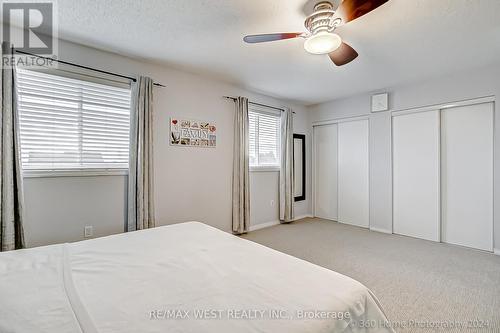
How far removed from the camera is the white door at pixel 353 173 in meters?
4.47

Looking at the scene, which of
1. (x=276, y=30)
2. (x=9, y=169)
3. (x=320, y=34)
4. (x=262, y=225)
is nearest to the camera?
(x=320, y=34)

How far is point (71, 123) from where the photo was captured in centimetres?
255

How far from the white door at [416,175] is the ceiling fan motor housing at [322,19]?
2.77 meters

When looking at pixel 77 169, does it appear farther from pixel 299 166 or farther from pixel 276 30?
pixel 299 166

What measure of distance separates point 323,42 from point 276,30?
57 centimetres

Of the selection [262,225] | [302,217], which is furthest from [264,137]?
[302,217]

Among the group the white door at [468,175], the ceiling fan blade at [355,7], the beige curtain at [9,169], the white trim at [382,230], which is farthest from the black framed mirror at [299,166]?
the beige curtain at [9,169]

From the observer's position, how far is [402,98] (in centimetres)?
393

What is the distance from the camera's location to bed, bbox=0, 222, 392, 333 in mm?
865

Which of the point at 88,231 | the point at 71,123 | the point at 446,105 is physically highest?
the point at 446,105

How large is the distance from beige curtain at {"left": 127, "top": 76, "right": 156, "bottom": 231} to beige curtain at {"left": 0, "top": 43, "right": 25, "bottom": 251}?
3.10 feet

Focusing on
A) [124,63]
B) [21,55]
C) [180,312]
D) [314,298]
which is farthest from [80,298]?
[124,63]

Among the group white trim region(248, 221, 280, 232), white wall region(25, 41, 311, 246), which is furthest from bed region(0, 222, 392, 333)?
white trim region(248, 221, 280, 232)

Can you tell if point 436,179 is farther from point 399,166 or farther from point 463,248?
point 463,248
